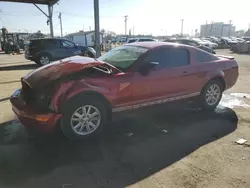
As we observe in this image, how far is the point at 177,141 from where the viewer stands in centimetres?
408

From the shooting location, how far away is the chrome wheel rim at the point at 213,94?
18.5 feet

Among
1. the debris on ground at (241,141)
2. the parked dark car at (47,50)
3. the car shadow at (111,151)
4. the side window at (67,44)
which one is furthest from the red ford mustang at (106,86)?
the side window at (67,44)

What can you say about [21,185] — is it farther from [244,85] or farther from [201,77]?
[244,85]

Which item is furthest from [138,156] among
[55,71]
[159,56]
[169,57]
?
[169,57]

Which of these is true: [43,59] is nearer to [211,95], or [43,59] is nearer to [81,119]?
[211,95]

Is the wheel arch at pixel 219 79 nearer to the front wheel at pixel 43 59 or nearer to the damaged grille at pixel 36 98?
the damaged grille at pixel 36 98

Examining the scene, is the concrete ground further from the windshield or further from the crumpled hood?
the windshield

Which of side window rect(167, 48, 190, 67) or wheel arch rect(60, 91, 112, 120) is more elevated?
side window rect(167, 48, 190, 67)

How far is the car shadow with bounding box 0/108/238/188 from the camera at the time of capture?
10.0 ft

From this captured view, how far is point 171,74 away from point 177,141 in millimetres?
1406

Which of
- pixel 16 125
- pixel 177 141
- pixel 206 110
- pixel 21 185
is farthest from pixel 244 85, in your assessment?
pixel 21 185

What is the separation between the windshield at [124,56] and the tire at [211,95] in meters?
1.81

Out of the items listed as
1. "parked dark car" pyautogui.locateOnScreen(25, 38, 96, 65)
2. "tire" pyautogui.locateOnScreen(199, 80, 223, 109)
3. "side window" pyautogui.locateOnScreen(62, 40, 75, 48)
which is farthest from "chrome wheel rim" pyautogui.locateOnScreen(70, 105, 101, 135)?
"side window" pyautogui.locateOnScreen(62, 40, 75, 48)

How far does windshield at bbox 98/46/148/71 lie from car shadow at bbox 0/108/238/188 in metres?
0.96
